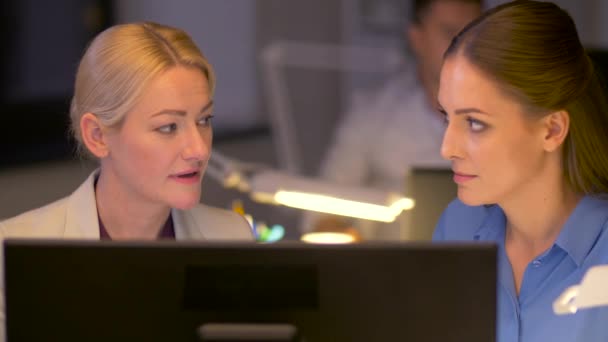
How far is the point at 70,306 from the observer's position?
1220mm

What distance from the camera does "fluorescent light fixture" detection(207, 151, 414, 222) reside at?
6.55 ft

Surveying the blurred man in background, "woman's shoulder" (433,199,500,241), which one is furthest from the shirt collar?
the blurred man in background

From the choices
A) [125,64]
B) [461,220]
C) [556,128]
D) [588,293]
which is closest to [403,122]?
[461,220]

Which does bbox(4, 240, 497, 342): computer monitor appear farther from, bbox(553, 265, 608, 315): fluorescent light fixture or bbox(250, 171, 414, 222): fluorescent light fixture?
bbox(250, 171, 414, 222): fluorescent light fixture

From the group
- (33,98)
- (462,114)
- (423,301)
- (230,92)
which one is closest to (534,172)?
(462,114)

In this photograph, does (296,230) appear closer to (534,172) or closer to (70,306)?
(534,172)

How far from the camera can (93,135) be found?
1.78 metres

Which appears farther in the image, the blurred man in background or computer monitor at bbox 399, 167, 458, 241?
the blurred man in background

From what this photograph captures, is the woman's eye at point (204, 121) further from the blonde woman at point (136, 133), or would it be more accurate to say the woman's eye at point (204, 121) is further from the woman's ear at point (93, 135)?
the woman's ear at point (93, 135)

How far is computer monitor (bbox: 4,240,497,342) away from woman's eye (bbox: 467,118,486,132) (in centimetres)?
52

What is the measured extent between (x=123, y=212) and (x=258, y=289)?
2.24 feet

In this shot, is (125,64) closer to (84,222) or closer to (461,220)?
(84,222)

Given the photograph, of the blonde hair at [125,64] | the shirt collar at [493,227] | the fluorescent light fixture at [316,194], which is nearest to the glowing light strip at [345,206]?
the fluorescent light fixture at [316,194]

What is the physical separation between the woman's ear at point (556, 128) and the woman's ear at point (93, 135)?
0.73 metres
